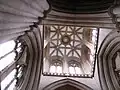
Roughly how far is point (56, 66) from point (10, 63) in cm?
443

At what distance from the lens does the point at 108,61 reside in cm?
899

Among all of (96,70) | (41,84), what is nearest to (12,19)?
(41,84)

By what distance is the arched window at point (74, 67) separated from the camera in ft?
33.9

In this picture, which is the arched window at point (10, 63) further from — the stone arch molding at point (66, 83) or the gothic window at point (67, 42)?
the gothic window at point (67, 42)

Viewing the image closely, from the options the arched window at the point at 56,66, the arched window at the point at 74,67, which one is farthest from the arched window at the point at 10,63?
the arched window at the point at 74,67

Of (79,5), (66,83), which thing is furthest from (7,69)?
(79,5)

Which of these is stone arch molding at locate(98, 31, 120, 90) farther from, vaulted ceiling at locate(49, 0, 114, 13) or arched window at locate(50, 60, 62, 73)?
arched window at locate(50, 60, 62, 73)

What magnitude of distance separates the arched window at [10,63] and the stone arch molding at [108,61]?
144 inches

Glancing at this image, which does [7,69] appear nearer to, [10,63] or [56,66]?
[10,63]

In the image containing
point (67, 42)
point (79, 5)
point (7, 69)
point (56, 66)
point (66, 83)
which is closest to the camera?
Result: point (7, 69)

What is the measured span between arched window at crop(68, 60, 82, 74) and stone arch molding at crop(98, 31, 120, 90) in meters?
1.73

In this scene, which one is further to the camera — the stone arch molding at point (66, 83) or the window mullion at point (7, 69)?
the stone arch molding at point (66, 83)

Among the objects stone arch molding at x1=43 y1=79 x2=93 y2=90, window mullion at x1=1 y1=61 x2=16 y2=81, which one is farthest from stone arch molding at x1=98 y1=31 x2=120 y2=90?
window mullion at x1=1 y1=61 x2=16 y2=81

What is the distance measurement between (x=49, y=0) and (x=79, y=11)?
4.12ft
